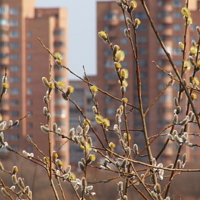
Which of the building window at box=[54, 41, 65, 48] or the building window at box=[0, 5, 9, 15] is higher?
the building window at box=[0, 5, 9, 15]

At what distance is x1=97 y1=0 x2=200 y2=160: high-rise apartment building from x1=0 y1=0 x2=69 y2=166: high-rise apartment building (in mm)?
2913

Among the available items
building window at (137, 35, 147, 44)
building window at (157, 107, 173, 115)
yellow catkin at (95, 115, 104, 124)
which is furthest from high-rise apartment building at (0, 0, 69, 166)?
yellow catkin at (95, 115, 104, 124)

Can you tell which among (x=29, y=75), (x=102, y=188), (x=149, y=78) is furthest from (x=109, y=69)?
(x=102, y=188)

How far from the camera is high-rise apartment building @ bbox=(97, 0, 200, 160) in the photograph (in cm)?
3083

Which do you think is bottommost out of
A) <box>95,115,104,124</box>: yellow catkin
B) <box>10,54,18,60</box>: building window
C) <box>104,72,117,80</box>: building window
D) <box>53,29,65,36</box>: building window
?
<box>104,72,117,80</box>: building window

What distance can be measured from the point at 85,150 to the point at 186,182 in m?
12.4

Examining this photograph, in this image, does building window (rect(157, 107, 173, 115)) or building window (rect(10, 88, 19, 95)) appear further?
building window (rect(10, 88, 19, 95))

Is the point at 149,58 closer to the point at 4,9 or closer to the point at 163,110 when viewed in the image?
the point at 163,110

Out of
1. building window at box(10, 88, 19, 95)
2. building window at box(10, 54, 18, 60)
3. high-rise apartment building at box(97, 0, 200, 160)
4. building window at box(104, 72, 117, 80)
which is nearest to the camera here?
high-rise apartment building at box(97, 0, 200, 160)

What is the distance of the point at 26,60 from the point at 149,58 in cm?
795

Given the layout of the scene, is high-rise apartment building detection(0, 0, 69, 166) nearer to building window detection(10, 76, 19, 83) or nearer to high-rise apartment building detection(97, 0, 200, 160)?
building window detection(10, 76, 19, 83)

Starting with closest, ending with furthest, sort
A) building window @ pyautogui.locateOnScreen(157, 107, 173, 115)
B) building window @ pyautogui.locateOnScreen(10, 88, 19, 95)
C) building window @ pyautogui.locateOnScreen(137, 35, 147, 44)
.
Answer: building window @ pyautogui.locateOnScreen(157, 107, 173, 115), building window @ pyautogui.locateOnScreen(137, 35, 147, 44), building window @ pyautogui.locateOnScreen(10, 88, 19, 95)

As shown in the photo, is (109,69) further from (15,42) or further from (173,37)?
(15,42)

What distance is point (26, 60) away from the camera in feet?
108
